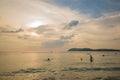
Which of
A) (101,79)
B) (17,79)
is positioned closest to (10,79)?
(17,79)

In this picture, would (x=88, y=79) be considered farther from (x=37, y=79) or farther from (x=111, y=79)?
(x=37, y=79)

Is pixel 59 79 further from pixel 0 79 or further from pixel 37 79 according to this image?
pixel 0 79

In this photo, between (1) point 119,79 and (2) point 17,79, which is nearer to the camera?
(1) point 119,79

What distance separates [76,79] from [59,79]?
3.36 m

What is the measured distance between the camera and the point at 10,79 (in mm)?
38969

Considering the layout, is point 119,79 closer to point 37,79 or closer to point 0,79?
point 37,79

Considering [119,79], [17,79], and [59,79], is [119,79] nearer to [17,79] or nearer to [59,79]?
[59,79]

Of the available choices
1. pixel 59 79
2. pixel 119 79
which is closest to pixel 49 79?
pixel 59 79

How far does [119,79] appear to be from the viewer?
36.8m

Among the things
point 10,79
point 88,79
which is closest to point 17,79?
point 10,79

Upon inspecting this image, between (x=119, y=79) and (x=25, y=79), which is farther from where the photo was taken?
(x=25, y=79)

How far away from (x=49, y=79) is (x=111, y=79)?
1214 centimetres

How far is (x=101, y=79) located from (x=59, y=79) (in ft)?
27.2

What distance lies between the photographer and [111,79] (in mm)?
37438
